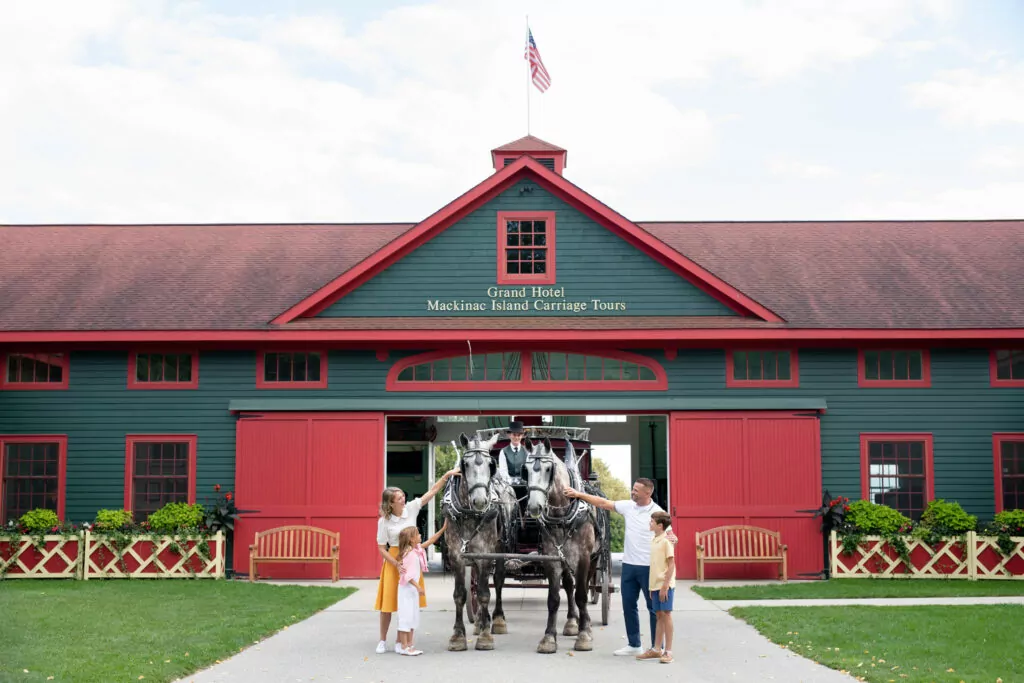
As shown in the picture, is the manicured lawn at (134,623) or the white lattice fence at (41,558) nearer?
the manicured lawn at (134,623)

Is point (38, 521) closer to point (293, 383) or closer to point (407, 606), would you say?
point (293, 383)

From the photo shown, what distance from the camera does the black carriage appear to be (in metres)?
11.5

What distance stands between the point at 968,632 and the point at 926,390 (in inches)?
334

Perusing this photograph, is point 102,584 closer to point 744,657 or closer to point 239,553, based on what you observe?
point 239,553

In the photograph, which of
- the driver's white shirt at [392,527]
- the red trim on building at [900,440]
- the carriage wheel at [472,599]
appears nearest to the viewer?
the driver's white shirt at [392,527]

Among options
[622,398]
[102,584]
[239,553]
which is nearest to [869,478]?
[622,398]

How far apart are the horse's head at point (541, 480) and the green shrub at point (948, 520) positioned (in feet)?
35.3

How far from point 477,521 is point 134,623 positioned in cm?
488

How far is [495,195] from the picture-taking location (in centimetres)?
2058

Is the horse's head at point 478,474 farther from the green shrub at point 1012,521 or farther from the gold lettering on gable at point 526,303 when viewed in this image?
the green shrub at point 1012,521

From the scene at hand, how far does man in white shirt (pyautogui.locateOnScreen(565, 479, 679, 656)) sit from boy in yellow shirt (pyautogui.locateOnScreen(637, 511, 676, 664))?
4.5 inches

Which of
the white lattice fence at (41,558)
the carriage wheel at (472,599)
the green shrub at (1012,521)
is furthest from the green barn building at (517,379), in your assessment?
the carriage wheel at (472,599)

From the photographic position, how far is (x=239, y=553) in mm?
19906

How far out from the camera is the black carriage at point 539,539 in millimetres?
11461
